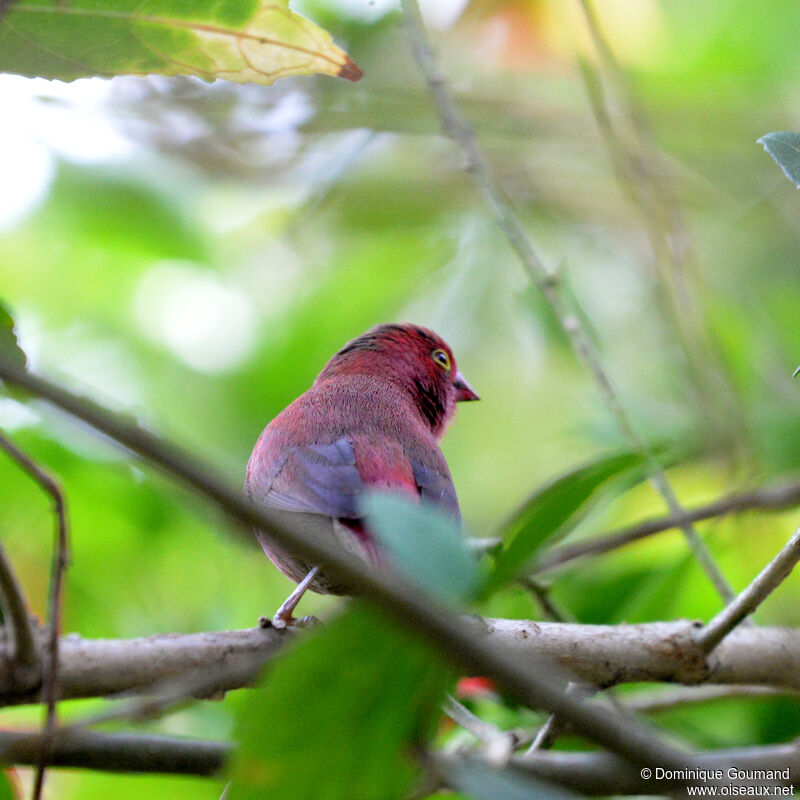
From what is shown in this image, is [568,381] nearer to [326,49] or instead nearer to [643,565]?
[643,565]

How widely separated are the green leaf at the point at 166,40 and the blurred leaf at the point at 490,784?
4.66 ft

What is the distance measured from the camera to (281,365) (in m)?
4.64

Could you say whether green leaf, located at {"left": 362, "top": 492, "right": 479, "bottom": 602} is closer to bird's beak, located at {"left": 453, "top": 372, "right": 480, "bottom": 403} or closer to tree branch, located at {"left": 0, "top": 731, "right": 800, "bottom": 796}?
tree branch, located at {"left": 0, "top": 731, "right": 800, "bottom": 796}

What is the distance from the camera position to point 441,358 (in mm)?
4238

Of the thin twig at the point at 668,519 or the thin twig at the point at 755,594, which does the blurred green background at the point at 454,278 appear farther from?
the thin twig at the point at 755,594

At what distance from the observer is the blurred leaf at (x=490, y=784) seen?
3.83 feet

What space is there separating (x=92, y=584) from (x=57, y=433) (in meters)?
0.56

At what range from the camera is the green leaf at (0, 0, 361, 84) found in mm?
1938

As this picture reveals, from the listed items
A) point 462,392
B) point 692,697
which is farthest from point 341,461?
point 462,392

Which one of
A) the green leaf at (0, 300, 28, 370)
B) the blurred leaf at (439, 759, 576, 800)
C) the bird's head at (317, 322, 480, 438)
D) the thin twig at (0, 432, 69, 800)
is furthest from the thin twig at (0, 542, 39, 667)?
the bird's head at (317, 322, 480, 438)

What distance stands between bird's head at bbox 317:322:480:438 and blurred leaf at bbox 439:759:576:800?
105 inches

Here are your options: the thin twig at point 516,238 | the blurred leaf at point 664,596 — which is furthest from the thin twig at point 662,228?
the blurred leaf at point 664,596

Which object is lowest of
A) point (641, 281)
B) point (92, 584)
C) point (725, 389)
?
point (92, 584)

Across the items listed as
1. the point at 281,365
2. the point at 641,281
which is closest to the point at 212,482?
the point at 281,365
